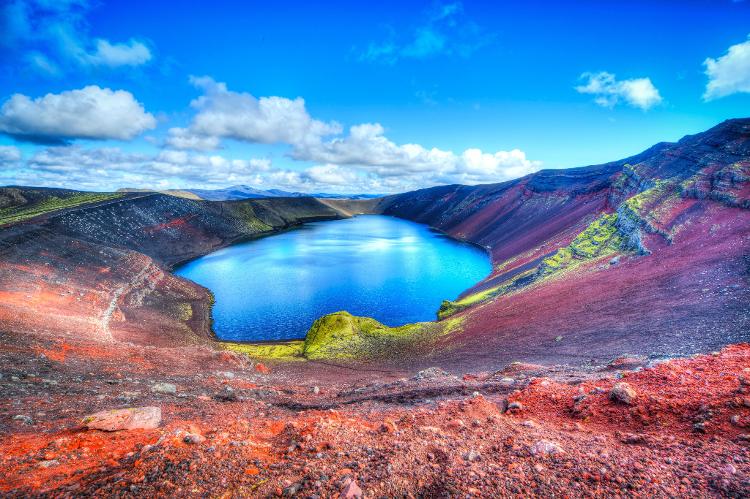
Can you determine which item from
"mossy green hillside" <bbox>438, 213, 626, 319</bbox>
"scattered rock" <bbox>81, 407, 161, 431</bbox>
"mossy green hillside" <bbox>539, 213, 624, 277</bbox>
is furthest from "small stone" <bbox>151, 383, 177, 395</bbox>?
"mossy green hillside" <bbox>539, 213, 624, 277</bbox>

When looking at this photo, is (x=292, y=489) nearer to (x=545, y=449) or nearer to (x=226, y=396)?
(x=545, y=449)

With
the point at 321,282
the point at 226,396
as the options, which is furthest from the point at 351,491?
the point at 321,282

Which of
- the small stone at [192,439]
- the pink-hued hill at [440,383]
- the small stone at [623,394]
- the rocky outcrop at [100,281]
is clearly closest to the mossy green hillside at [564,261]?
the pink-hued hill at [440,383]

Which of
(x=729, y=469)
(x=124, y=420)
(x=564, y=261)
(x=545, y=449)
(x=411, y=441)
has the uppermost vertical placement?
(x=729, y=469)

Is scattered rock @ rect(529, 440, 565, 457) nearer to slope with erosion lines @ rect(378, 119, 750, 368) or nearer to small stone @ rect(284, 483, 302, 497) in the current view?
small stone @ rect(284, 483, 302, 497)

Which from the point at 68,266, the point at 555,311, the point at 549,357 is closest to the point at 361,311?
the point at 555,311
